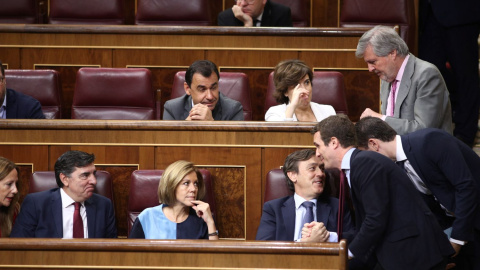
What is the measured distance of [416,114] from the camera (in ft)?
5.99

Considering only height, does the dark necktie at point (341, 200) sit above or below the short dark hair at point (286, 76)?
below

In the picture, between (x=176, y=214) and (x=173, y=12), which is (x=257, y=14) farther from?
(x=176, y=214)

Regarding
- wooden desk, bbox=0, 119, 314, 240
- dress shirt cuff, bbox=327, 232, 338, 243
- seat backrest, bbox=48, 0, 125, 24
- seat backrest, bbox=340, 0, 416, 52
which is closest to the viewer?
dress shirt cuff, bbox=327, 232, 338, 243

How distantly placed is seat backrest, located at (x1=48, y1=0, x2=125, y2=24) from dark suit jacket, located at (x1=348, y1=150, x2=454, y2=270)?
1.73m

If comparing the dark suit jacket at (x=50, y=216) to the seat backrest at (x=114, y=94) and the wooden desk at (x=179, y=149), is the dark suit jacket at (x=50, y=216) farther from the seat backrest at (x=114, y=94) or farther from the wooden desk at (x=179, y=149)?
the seat backrest at (x=114, y=94)

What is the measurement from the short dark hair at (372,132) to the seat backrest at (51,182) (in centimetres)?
65

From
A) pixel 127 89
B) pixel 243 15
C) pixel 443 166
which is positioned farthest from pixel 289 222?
pixel 243 15

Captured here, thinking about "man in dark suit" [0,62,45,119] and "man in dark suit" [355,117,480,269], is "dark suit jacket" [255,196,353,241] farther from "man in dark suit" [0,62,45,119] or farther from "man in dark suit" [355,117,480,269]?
"man in dark suit" [0,62,45,119]

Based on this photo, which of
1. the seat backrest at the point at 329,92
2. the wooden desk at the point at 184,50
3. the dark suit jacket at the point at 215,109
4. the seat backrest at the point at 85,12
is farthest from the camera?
the seat backrest at the point at 85,12

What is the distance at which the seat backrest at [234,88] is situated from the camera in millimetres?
2379

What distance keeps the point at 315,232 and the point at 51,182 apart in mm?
677

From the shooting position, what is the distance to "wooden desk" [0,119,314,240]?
193 cm

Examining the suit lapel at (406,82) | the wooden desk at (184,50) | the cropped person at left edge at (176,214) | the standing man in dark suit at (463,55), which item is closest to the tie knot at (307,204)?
the cropped person at left edge at (176,214)

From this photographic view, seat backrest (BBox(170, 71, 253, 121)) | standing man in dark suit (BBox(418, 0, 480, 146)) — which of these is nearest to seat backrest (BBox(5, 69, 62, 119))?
seat backrest (BBox(170, 71, 253, 121))
